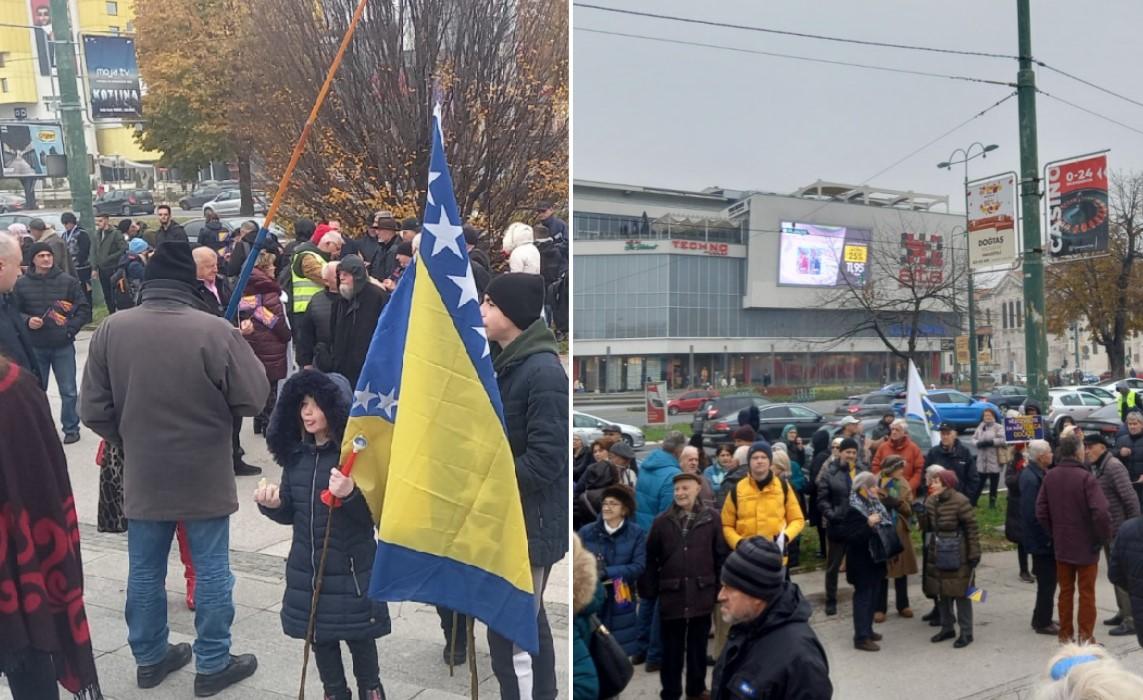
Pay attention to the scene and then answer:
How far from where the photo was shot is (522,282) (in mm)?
2801

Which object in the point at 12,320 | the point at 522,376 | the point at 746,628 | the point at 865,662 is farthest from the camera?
the point at 865,662

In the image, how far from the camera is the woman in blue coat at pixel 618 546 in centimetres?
408

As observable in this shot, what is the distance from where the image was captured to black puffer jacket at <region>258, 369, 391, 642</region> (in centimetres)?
292

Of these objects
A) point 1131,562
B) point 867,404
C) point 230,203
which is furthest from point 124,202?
point 1131,562

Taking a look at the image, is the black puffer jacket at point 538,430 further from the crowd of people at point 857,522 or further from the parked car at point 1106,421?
the parked car at point 1106,421

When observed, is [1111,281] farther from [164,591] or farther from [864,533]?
[164,591]

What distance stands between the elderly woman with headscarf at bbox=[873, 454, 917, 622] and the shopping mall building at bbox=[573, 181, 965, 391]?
1.27 m

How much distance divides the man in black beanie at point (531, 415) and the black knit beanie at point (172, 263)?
1.05 metres

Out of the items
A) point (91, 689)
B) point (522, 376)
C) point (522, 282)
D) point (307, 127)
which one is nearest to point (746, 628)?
point (522, 376)

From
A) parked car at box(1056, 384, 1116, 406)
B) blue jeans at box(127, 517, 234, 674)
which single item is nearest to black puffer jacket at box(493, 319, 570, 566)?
blue jeans at box(127, 517, 234, 674)

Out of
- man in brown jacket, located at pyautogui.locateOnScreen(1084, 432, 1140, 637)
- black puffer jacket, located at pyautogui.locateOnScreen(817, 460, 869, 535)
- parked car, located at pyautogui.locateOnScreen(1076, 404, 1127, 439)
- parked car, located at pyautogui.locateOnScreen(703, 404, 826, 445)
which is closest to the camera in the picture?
parked car, located at pyautogui.locateOnScreen(703, 404, 826, 445)

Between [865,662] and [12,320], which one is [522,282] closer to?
[12,320]

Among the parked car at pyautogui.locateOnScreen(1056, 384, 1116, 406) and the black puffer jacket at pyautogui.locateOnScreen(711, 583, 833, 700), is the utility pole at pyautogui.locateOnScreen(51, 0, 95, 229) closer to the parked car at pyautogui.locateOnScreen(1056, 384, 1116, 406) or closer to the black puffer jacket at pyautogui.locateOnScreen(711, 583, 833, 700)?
the black puffer jacket at pyautogui.locateOnScreen(711, 583, 833, 700)

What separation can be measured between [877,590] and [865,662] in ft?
1.73
